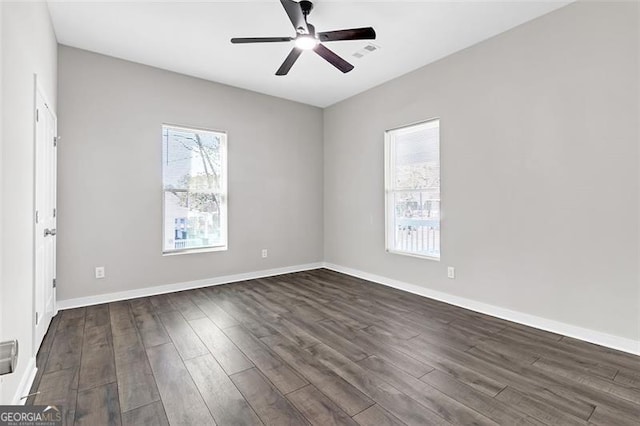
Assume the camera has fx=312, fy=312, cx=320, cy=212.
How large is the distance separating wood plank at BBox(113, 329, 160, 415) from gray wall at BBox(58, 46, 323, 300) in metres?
1.42

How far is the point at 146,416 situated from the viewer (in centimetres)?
175

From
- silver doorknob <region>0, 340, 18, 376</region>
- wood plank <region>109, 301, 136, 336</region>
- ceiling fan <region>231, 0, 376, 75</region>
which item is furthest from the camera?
wood plank <region>109, 301, 136, 336</region>

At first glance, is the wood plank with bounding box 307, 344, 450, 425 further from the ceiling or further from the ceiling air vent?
the ceiling air vent

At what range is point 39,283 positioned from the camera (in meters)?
2.55

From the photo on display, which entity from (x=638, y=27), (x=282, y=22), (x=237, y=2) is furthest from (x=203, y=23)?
(x=638, y=27)

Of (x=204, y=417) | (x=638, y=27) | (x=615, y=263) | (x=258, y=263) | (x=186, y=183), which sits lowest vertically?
(x=204, y=417)

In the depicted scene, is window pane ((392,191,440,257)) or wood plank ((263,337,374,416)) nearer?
wood plank ((263,337,374,416))

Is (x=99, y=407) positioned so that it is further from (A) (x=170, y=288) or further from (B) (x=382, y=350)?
(A) (x=170, y=288)

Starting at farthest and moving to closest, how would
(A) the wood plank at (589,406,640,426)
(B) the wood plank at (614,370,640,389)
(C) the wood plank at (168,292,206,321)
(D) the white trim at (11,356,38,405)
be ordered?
(C) the wood plank at (168,292,206,321) → (B) the wood plank at (614,370,640,389) → (D) the white trim at (11,356,38,405) → (A) the wood plank at (589,406,640,426)

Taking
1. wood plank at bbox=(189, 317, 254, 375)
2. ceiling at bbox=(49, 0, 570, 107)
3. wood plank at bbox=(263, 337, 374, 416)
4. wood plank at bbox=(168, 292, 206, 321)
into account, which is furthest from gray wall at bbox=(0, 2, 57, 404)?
wood plank at bbox=(263, 337, 374, 416)

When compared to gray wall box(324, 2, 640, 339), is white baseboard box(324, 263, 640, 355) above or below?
below

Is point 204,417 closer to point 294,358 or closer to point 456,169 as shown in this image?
point 294,358

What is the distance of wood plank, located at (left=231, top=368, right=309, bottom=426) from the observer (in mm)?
1729

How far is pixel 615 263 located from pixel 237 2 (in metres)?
3.94
